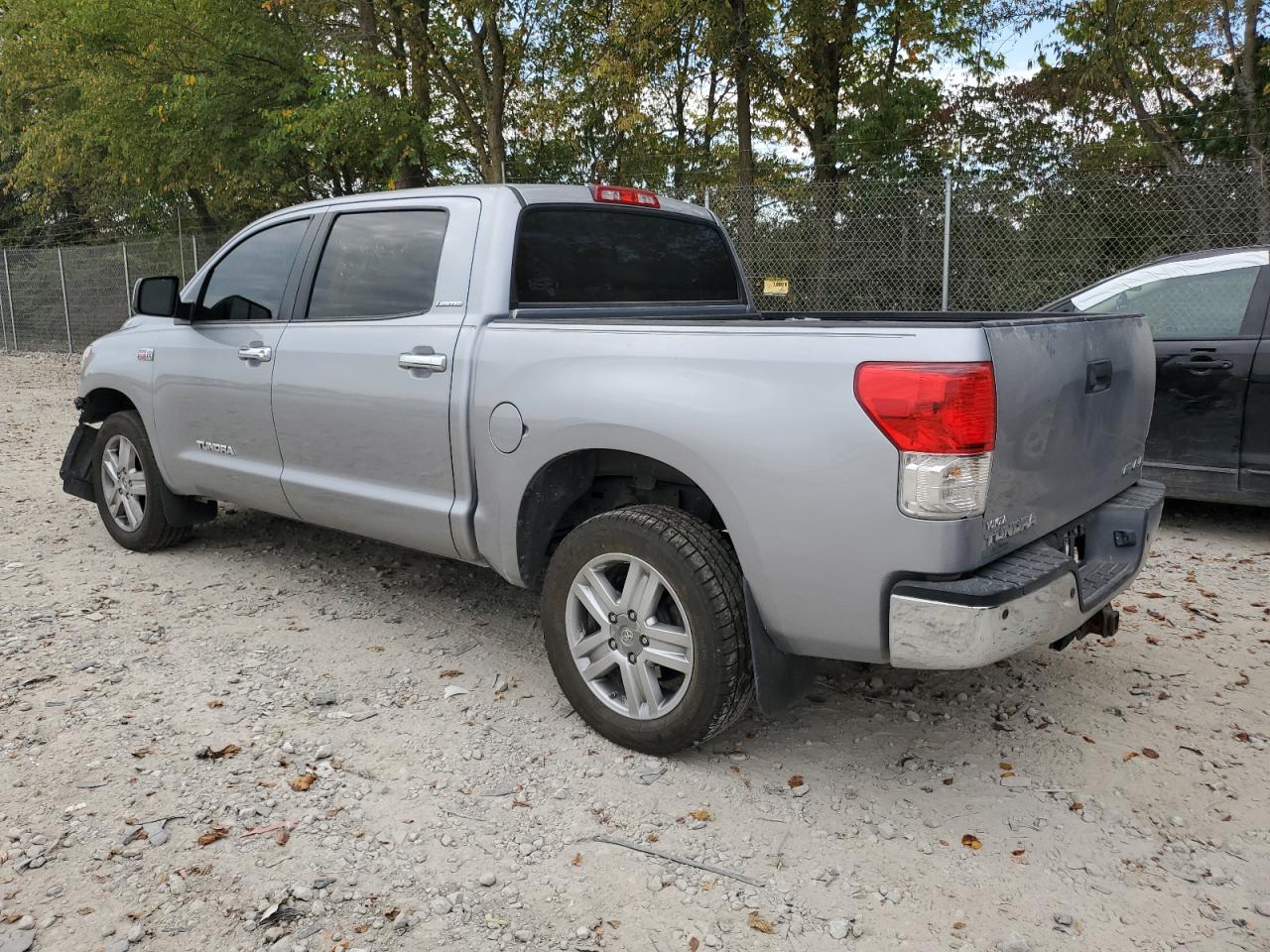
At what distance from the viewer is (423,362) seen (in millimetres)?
3816

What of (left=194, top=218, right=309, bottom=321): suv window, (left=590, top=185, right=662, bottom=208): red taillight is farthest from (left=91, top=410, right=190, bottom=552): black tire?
(left=590, top=185, right=662, bottom=208): red taillight

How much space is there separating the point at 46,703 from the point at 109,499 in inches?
91.5

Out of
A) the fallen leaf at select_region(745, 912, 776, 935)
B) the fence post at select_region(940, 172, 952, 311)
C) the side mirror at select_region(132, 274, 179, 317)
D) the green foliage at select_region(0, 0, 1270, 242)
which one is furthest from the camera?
the green foliage at select_region(0, 0, 1270, 242)

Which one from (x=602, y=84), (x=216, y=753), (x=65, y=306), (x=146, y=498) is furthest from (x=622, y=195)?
(x=65, y=306)

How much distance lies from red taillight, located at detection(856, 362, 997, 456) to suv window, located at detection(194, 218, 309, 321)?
311cm

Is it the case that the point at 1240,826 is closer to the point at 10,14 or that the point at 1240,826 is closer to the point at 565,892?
the point at 565,892

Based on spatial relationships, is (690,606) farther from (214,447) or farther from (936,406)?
(214,447)

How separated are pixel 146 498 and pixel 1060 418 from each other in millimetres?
4718

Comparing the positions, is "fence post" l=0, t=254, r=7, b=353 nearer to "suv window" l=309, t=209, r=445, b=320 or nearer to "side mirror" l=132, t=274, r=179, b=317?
"side mirror" l=132, t=274, r=179, b=317

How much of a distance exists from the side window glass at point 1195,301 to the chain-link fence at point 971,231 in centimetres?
294

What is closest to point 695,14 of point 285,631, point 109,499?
point 109,499

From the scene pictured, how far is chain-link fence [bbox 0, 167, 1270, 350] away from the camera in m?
8.86

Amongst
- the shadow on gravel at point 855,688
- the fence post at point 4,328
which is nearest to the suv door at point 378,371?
the shadow on gravel at point 855,688

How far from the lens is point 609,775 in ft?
10.7
